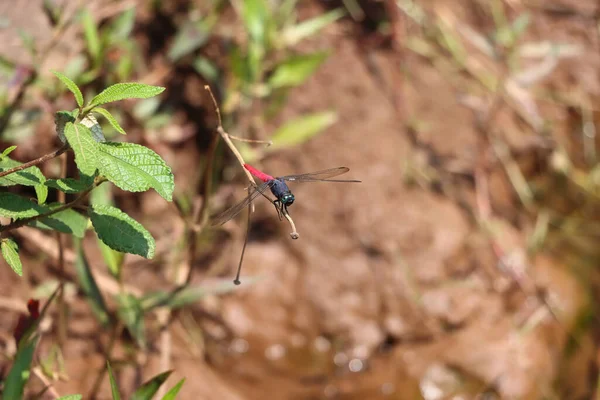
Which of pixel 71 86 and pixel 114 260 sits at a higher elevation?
pixel 71 86

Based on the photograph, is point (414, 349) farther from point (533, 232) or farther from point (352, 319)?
point (533, 232)

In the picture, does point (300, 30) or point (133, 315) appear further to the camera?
point (300, 30)

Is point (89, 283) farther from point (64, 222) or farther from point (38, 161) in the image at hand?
point (38, 161)

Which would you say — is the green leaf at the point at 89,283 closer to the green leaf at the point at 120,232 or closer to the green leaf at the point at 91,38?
the green leaf at the point at 120,232

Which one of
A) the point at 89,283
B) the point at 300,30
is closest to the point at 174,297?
the point at 89,283

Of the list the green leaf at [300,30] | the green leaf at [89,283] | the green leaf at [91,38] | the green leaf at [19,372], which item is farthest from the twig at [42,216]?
the green leaf at [300,30]

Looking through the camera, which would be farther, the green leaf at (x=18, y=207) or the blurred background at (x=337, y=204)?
the blurred background at (x=337, y=204)
